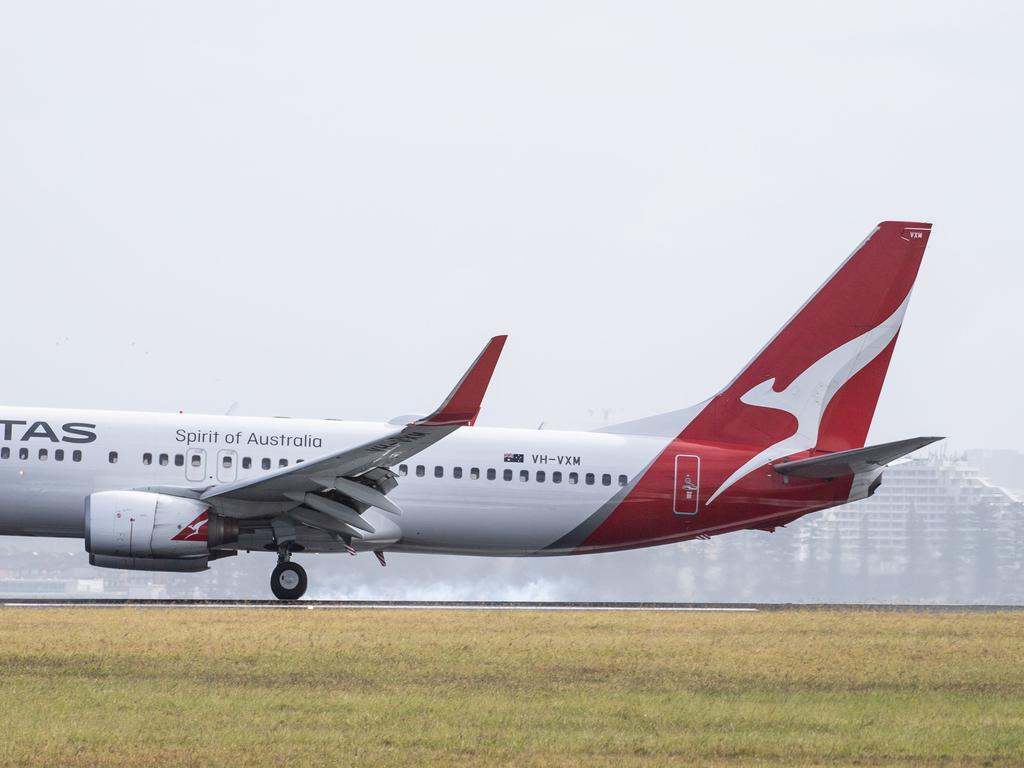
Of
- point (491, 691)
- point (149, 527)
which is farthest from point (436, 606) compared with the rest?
point (491, 691)

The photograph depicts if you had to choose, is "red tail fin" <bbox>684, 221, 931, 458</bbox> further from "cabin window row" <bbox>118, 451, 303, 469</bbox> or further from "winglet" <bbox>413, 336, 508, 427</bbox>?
"cabin window row" <bbox>118, 451, 303, 469</bbox>

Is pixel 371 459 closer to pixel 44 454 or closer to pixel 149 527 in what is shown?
pixel 149 527

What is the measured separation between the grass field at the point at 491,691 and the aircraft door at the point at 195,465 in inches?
158

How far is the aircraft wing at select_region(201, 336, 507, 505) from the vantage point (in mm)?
26883

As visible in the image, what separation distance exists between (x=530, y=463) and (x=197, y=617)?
27.3 feet

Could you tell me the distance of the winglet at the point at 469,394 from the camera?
87.5 ft

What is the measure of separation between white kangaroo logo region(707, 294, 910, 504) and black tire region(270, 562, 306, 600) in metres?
9.42

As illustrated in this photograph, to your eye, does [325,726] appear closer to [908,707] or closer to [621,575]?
[908,707]

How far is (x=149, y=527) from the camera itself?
95.2 ft

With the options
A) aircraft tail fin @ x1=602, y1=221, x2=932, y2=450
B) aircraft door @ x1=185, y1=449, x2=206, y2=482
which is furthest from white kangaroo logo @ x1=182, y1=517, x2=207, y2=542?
aircraft tail fin @ x1=602, y1=221, x2=932, y2=450

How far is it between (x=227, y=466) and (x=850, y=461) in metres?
11.7

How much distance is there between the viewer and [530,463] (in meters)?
32.0

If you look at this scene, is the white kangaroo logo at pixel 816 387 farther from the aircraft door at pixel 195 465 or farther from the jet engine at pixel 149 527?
the jet engine at pixel 149 527

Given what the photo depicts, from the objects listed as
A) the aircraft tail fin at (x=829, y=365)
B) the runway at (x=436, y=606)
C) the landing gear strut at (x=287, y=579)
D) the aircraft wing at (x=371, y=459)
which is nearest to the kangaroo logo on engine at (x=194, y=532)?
the aircraft wing at (x=371, y=459)
